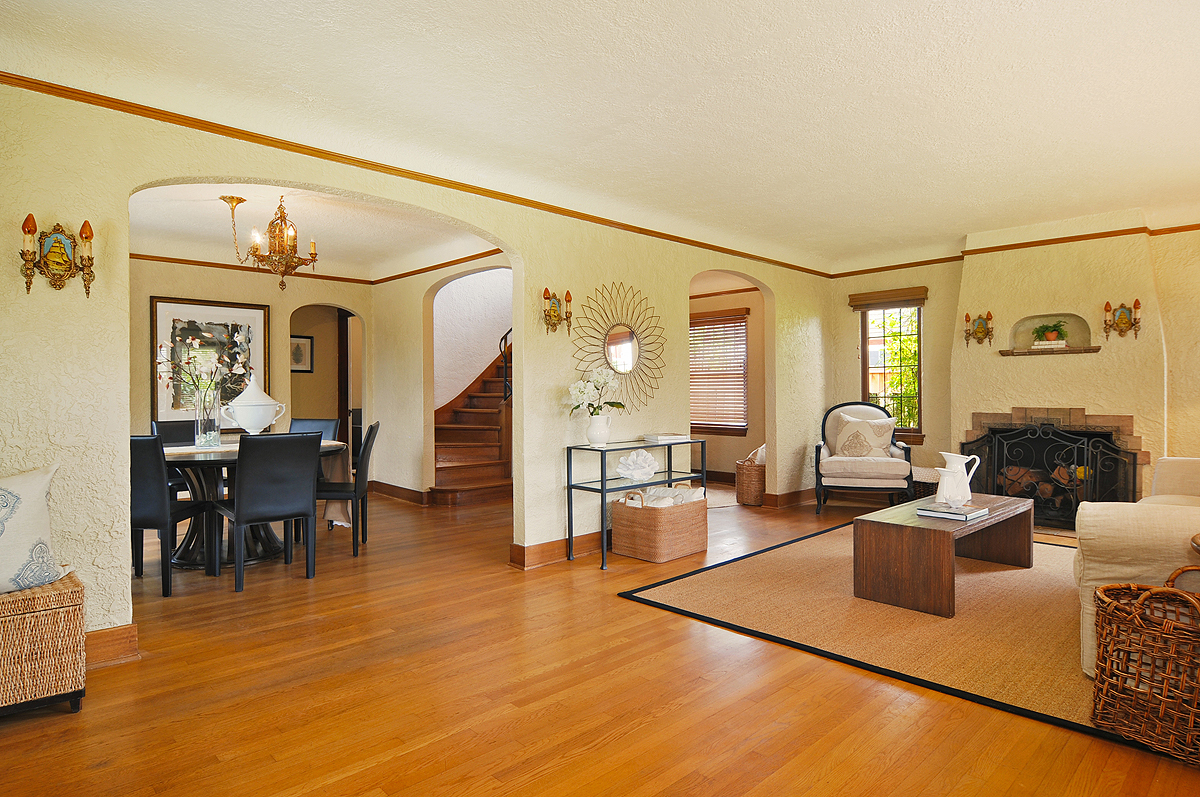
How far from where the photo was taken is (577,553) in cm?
491

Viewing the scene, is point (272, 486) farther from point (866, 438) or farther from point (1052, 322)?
point (1052, 322)

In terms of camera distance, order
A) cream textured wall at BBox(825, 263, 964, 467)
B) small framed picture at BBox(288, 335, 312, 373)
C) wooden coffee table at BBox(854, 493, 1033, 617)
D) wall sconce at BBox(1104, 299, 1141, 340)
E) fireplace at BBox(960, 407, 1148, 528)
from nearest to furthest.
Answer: wooden coffee table at BBox(854, 493, 1033, 617), wall sconce at BBox(1104, 299, 1141, 340), fireplace at BBox(960, 407, 1148, 528), cream textured wall at BBox(825, 263, 964, 467), small framed picture at BBox(288, 335, 312, 373)

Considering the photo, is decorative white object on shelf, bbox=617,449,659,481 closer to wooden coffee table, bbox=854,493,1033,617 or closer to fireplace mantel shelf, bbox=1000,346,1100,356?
wooden coffee table, bbox=854,493,1033,617

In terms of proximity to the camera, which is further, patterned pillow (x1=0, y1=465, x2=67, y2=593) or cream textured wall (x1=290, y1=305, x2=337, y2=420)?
cream textured wall (x1=290, y1=305, x2=337, y2=420)

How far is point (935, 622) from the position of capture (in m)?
3.44

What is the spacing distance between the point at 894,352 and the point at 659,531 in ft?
12.4

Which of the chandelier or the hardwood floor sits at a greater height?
the chandelier

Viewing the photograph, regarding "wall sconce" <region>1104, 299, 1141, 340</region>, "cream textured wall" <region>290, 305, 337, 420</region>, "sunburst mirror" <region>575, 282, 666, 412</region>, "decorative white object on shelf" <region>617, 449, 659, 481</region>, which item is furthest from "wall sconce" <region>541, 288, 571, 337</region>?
"cream textured wall" <region>290, 305, 337, 420</region>

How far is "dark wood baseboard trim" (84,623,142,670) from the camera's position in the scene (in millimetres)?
2906

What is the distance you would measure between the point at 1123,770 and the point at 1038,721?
12.5 inches

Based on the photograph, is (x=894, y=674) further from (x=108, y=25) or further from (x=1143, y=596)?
(x=108, y=25)

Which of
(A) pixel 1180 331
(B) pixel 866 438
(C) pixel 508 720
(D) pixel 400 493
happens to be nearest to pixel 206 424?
(D) pixel 400 493

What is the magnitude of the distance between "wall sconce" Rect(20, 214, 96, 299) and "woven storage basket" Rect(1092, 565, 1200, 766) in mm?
4053

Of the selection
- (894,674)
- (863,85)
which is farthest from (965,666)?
(863,85)
